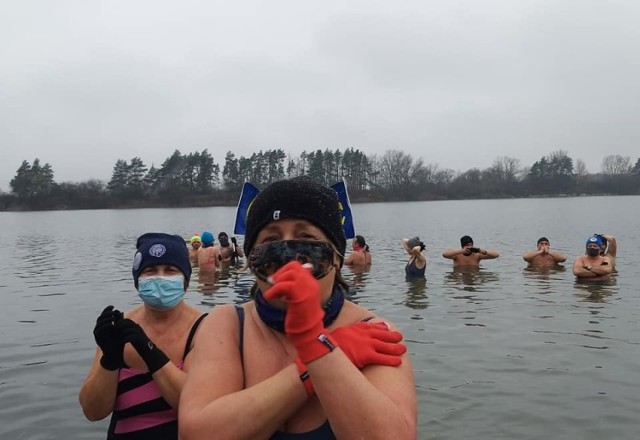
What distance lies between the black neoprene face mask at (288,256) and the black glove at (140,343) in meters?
1.17

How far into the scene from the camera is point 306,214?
2.12m

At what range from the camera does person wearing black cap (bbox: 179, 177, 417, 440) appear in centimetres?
168

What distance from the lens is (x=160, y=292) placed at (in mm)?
3553

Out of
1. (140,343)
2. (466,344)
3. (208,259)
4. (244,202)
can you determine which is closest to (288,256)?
(244,202)

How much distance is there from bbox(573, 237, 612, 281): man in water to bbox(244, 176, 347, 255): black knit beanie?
48.5ft

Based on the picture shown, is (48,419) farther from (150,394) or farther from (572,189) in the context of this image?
(572,189)

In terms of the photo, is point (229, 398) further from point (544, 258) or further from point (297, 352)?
point (544, 258)

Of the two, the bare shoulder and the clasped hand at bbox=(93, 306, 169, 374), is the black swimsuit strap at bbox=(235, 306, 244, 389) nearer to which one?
the bare shoulder

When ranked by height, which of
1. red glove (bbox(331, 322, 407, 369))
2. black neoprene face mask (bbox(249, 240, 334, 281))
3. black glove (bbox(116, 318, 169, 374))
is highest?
black neoprene face mask (bbox(249, 240, 334, 281))

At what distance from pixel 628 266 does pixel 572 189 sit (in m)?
117

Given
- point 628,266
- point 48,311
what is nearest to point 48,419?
point 48,311

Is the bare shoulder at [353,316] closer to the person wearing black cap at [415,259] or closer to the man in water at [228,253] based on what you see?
the person wearing black cap at [415,259]

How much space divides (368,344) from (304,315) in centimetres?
37

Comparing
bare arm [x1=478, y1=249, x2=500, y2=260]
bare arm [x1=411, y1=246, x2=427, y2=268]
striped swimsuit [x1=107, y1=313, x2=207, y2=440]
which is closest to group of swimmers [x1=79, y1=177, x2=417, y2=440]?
striped swimsuit [x1=107, y1=313, x2=207, y2=440]
